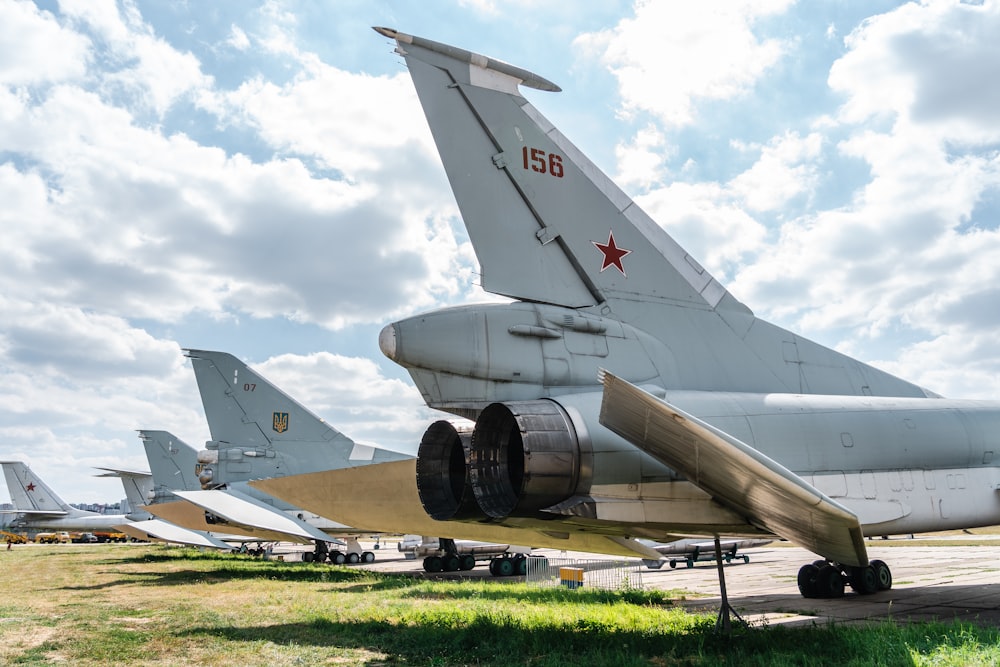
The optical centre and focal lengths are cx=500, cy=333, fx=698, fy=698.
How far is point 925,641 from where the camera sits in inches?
230

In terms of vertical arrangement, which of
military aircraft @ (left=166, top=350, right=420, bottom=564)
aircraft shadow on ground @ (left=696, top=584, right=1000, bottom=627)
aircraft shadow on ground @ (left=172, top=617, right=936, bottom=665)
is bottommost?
aircraft shadow on ground @ (left=696, top=584, right=1000, bottom=627)

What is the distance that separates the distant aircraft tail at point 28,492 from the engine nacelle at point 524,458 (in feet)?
176

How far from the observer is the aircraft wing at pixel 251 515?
19.3 metres

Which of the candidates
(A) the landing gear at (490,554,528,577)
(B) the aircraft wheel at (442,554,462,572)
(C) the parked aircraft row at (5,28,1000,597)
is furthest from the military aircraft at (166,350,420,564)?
(C) the parked aircraft row at (5,28,1000,597)

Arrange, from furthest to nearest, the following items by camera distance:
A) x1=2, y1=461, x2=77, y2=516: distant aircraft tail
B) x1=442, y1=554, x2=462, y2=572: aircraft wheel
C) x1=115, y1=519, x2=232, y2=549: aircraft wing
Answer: x1=2, y1=461, x2=77, y2=516: distant aircraft tail, x1=115, y1=519, x2=232, y2=549: aircraft wing, x1=442, y1=554, x2=462, y2=572: aircraft wheel

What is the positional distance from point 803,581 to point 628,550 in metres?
4.23

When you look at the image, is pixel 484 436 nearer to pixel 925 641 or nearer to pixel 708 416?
pixel 708 416

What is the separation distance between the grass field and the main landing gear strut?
2.07 metres

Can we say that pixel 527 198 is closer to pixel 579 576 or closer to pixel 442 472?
pixel 442 472

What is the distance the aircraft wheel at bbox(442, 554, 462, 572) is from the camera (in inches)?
790

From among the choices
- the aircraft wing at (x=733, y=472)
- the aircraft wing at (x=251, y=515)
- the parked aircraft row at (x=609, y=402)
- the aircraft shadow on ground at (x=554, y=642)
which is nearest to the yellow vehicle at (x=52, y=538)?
the aircraft wing at (x=251, y=515)

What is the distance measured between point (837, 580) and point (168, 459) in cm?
3144

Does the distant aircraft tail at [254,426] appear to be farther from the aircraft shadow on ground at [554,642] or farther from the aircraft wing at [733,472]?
the aircraft wing at [733,472]

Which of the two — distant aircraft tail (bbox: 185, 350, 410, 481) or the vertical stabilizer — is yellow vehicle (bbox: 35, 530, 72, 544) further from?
the vertical stabilizer
